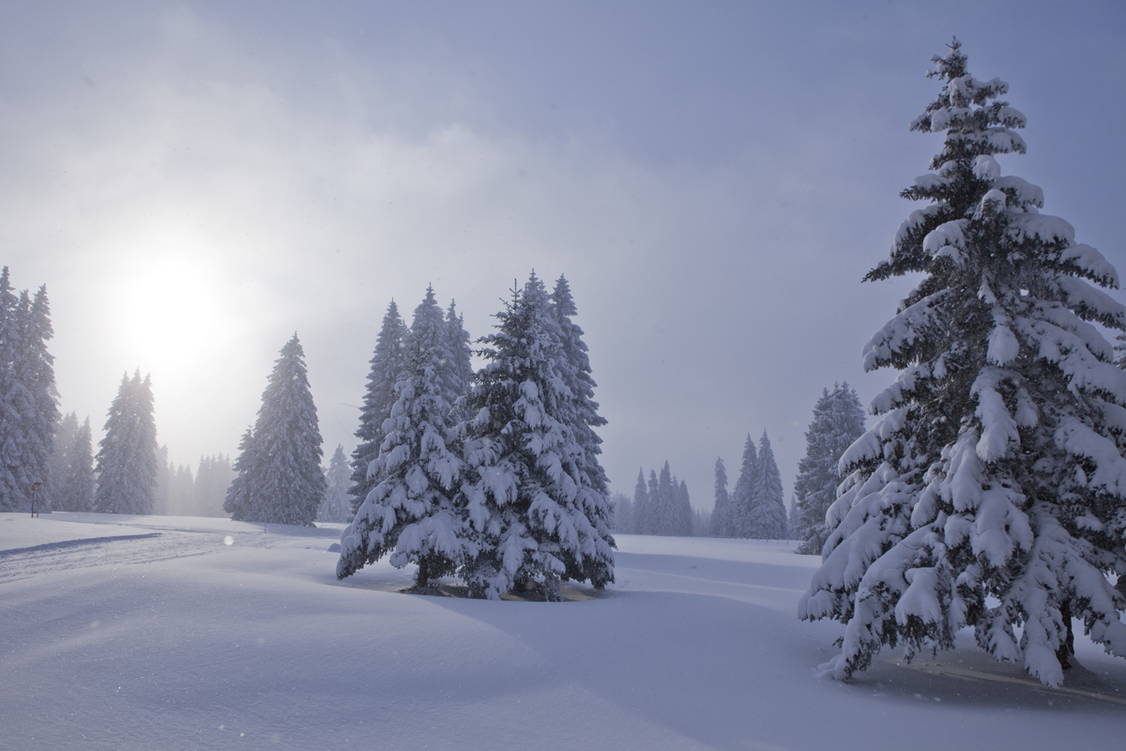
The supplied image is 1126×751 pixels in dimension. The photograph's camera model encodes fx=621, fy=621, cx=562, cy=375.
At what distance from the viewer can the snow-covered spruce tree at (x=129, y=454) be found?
56125 millimetres

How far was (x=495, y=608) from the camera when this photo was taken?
12461mm

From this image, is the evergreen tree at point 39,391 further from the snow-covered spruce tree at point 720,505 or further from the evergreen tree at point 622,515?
the snow-covered spruce tree at point 720,505

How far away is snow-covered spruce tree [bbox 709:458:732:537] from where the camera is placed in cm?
9594

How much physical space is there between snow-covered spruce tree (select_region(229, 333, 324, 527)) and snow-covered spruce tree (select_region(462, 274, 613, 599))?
29.9 metres

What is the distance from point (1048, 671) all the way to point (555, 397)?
526 inches

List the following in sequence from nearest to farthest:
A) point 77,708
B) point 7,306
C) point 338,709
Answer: point 77,708
point 338,709
point 7,306

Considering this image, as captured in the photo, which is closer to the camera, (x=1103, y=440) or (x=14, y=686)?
(x=14, y=686)

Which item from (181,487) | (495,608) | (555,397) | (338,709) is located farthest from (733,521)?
(181,487)

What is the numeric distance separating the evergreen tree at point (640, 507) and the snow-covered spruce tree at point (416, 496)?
279 ft

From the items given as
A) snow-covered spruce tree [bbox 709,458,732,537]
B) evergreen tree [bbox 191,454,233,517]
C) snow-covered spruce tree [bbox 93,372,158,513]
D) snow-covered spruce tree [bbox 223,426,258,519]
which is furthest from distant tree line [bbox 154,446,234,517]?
snow-covered spruce tree [bbox 709,458,732,537]

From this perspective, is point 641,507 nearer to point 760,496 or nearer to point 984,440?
point 760,496

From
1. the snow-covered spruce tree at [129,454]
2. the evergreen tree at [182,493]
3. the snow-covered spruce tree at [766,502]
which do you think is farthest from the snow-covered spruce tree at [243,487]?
the evergreen tree at [182,493]

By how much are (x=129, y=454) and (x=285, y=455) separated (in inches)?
966

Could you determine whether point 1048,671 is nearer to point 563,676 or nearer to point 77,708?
point 563,676
